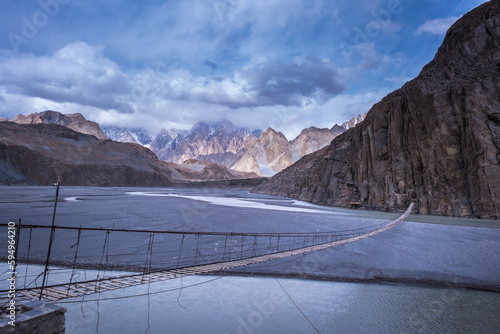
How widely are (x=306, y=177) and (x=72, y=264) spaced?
8973cm

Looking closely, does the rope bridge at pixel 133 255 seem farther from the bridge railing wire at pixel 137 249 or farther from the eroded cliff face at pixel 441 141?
the eroded cliff face at pixel 441 141

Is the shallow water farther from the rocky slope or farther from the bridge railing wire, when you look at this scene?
the rocky slope

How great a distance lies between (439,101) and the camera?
54062mm

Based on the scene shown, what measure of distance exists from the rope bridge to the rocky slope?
11810cm

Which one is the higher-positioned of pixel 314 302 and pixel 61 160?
pixel 61 160

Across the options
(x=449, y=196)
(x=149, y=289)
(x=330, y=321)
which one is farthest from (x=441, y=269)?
(x=449, y=196)

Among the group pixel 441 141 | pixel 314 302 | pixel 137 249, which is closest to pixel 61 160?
pixel 137 249

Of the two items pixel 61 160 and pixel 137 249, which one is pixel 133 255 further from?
pixel 61 160

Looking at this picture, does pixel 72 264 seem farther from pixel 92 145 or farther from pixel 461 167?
pixel 92 145

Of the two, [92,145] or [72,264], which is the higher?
[92,145]

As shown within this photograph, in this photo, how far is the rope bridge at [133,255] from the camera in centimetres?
1324

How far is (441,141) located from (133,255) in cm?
5288

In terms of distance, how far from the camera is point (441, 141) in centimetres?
5166

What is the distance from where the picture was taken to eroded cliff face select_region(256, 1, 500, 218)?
45.9 m
